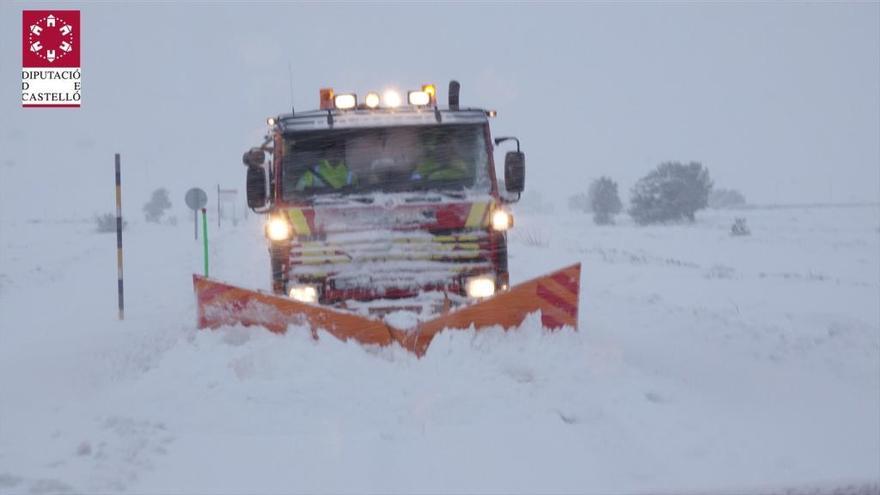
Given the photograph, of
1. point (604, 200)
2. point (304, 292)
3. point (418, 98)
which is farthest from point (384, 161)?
point (604, 200)

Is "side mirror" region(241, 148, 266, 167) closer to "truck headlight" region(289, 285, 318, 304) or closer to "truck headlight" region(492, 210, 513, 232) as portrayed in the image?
"truck headlight" region(289, 285, 318, 304)

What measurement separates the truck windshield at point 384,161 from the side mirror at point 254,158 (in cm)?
34

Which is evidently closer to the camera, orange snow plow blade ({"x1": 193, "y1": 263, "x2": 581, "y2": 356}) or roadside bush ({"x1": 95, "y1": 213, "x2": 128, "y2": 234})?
→ orange snow plow blade ({"x1": 193, "y1": 263, "x2": 581, "y2": 356})

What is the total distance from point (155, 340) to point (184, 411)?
311 cm

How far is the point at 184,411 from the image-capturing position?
16.9 ft

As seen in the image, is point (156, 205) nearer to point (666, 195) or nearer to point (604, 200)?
point (604, 200)

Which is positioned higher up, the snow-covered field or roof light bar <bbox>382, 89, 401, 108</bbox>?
roof light bar <bbox>382, 89, 401, 108</bbox>

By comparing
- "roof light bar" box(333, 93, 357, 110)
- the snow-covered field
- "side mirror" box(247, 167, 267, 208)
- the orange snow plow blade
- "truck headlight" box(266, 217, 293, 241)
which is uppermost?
"roof light bar" box(333, 93, 357, 110)

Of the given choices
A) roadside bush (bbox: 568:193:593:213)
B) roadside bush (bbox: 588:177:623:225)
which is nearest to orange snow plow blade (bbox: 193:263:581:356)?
roadside bush (bbox: 588:177:623:225)

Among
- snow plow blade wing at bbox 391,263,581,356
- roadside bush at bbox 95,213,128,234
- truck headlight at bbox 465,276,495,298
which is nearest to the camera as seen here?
snow plow blade wing at bbox 391,263,581,356

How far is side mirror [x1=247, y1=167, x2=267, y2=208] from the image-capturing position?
754cm

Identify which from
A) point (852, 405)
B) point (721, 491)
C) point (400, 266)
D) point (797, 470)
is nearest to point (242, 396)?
point (400, 266)

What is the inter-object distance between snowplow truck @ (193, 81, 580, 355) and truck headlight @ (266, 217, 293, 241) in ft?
0.04

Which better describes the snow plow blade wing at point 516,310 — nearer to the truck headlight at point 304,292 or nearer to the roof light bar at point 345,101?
the truck headlight at point 304,292
